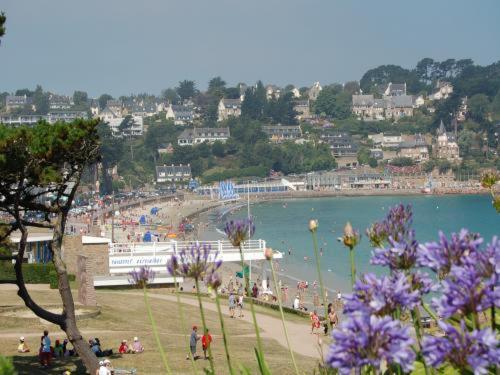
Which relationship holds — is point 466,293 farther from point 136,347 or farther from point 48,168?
point 136,347

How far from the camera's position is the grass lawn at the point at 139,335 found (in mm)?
16734

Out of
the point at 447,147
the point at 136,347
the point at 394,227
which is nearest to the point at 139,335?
the point at 136,347

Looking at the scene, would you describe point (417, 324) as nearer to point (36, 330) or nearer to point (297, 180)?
point (36, 330)

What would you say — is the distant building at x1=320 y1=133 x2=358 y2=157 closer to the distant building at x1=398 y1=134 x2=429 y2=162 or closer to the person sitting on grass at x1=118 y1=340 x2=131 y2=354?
the distant building at x1=398 y1=134 x2=429 y2=162

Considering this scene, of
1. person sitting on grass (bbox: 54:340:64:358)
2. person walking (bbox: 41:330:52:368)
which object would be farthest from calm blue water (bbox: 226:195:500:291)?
person walking (bbox: 41:330:52:368)

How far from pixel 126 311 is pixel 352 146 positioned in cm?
17546

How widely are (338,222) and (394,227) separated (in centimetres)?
11269

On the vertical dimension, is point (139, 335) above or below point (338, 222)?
above

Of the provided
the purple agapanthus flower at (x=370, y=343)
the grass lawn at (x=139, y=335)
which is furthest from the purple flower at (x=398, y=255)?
the grass lawn at (x=139, y=335)

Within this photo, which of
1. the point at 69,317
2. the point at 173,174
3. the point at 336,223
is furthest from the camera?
the point at 173,174

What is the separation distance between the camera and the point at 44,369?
16281 millimetres

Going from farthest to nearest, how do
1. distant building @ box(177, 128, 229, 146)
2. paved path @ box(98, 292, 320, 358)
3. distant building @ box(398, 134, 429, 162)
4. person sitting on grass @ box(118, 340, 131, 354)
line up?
distant building @ box(177, 128, 229, 146) < distant building @ box(398, 134, 429, 162) < paved path @ box(98, 292, 320, 358) < person sitting on grass @ box(118, 340, 131, 354)

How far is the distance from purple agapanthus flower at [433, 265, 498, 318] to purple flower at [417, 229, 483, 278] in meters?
0.11

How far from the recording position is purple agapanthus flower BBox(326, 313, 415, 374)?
275 centimetres
